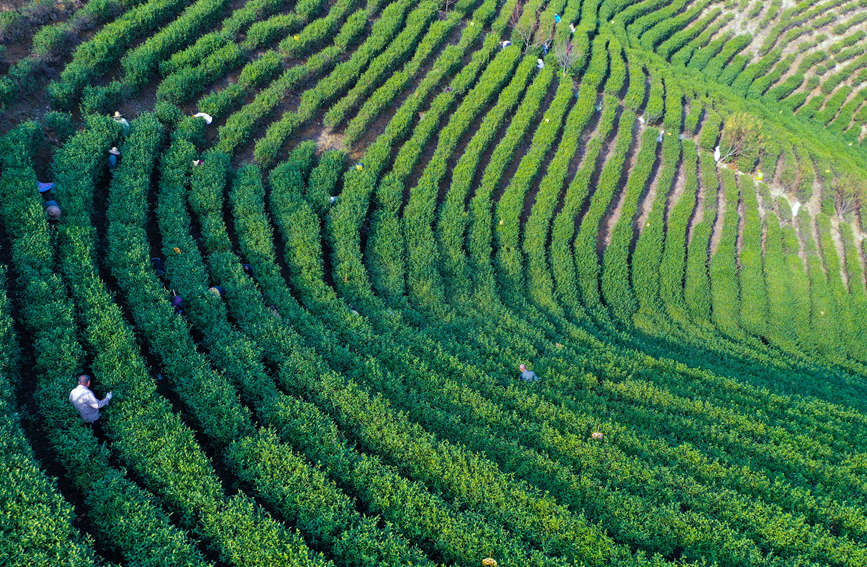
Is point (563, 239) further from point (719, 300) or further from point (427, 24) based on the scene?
point (427, 24)

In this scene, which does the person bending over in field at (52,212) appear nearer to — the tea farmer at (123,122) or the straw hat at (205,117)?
the tea farmer at (123,122)

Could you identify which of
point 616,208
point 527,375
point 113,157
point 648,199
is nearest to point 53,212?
point 113,157

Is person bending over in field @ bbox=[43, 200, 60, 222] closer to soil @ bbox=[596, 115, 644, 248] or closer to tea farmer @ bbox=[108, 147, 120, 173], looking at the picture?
tea farmer @ bbox=[108, 147, 120, 173]

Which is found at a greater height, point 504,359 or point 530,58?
point 530,58

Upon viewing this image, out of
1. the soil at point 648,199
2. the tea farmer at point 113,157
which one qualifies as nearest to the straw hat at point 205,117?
the tea farmer at point 113,157

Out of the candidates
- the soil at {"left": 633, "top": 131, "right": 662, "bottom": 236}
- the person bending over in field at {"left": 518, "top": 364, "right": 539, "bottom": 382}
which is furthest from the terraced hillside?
the person bending over in field at {"left": 518, "top": 364, "right": 539, "bottom": 382}

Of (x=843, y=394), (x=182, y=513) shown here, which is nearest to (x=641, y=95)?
(x=843, y=394)
